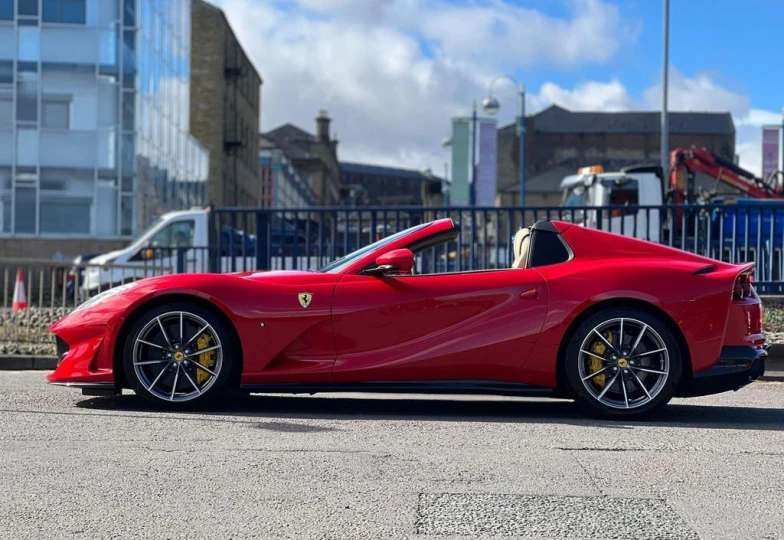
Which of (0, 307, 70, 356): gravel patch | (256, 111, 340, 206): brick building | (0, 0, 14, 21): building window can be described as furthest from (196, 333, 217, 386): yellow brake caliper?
(256, 111, 340, 206): brick building

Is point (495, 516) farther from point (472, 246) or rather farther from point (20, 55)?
point (20, 55)

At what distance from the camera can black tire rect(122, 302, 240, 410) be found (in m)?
6.91

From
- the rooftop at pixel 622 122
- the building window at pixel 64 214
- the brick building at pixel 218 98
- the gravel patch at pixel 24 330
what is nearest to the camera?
the gravel patch at pixel 24 330

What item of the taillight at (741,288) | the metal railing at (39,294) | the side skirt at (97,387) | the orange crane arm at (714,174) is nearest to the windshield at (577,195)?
the orange crane arm at (714,174)

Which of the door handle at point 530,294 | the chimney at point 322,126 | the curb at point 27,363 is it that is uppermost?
the chimney at point 322,126

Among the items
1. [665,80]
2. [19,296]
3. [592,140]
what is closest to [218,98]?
[665,80]

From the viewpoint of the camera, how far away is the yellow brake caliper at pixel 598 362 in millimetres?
6883

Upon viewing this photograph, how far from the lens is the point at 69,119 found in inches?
1422

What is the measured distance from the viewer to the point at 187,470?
16.8ft

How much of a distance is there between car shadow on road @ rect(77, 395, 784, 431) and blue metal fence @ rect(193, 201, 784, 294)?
4.39 meters

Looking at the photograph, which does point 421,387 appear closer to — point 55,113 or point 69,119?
point 69,119

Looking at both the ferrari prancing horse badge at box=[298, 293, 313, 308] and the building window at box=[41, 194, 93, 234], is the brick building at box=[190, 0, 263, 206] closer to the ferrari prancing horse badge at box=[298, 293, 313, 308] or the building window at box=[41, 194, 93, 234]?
the building window at box=[41, 194, 93, 234]

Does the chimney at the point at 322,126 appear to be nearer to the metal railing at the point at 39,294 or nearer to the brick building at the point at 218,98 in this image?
the brick building at the point at 218,98

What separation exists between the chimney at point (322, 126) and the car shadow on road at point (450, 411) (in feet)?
476
